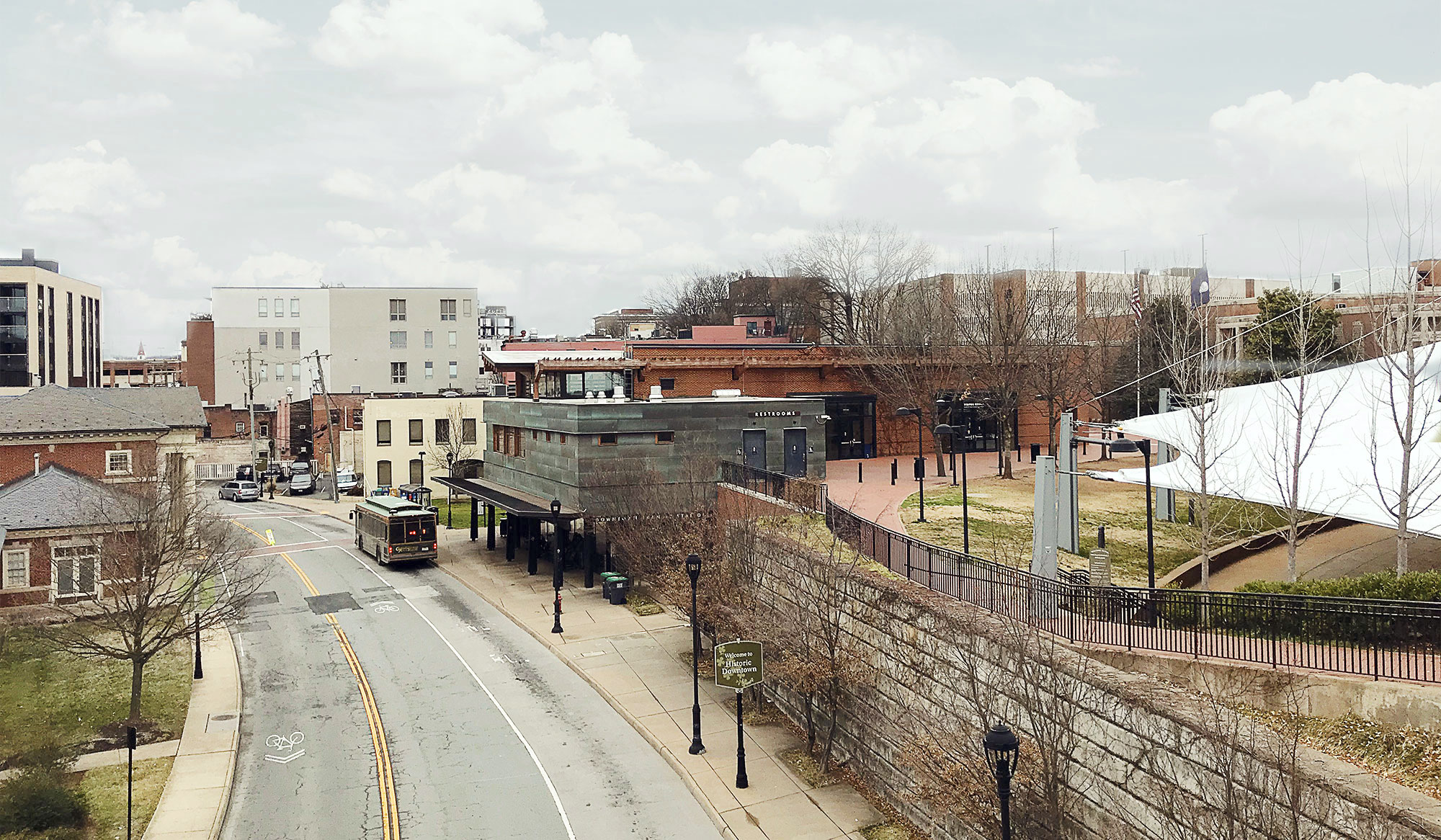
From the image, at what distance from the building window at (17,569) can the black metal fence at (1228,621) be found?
32482mm

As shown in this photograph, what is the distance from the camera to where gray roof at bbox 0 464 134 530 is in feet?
112

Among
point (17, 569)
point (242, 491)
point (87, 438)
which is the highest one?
point (87, 438)

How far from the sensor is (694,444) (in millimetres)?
39219

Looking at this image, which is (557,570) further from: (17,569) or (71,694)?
(17,569)

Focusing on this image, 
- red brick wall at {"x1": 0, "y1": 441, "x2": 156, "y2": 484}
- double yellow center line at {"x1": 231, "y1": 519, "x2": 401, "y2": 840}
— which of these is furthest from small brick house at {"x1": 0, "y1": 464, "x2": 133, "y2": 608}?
double yellow center line at {"x1": 231, "y1": 519, "x2": 401, "y2": 840}

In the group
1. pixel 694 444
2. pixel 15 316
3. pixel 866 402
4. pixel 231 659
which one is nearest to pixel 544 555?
pixel 694 444

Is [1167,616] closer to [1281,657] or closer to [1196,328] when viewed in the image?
[1281,657]

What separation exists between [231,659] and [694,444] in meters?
17.3

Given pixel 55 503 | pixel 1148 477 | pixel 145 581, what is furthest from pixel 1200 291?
pixel 55 503

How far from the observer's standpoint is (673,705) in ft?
86.3

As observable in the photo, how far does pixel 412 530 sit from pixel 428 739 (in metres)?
21.7

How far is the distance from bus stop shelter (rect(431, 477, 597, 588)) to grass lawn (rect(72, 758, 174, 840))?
14.2 m

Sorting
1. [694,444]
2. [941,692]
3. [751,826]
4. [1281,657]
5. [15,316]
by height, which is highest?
[15,316]

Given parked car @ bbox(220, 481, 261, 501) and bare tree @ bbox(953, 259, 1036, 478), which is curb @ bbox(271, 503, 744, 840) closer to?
bare tree @ bbox(953, 259, 1036, 478)
